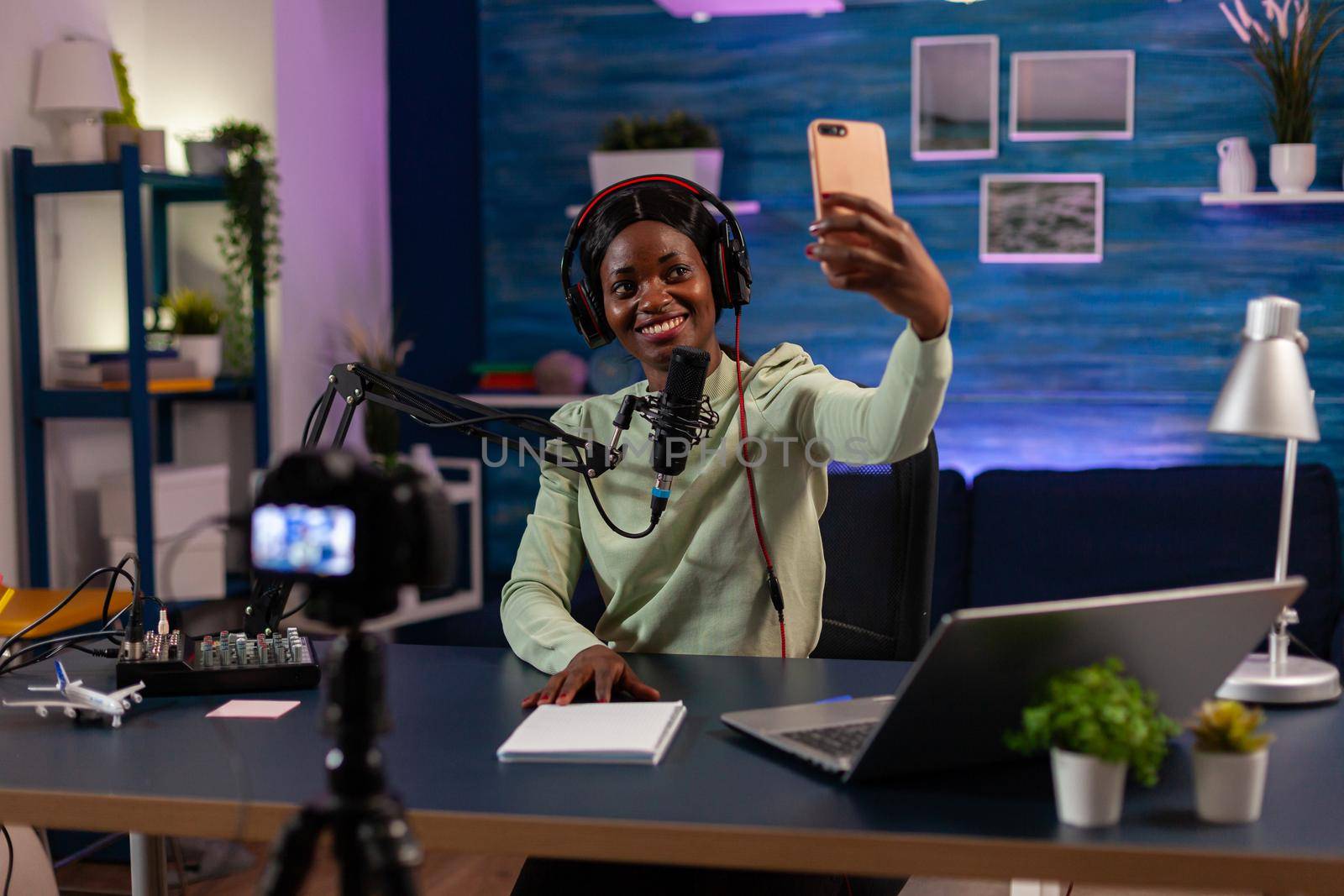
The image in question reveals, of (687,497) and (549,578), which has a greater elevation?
(687,497)

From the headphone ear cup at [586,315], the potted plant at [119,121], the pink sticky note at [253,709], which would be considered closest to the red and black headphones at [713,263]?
the headphone ear cup at [586,315]

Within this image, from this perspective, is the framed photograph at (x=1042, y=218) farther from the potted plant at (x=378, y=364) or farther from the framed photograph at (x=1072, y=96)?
the potted plant at (x=378, y=364)

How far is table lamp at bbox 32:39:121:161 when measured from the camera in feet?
10.2

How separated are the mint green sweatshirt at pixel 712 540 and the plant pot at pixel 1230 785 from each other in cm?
69

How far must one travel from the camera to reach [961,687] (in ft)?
3.26

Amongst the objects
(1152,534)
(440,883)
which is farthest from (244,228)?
(1152,534)

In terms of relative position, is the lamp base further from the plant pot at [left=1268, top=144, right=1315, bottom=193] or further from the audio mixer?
the plant pot at [left=1268, top=144, right=1315, bottom=193]

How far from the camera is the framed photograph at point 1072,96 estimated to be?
3674 mm

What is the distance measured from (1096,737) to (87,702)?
951 mm

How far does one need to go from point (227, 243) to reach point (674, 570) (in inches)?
96.3

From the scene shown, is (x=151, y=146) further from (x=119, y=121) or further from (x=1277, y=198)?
(x=1277, y=198)

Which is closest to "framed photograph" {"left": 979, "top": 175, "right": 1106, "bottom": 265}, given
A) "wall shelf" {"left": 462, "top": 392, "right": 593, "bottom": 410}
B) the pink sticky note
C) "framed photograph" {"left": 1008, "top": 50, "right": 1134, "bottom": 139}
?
"framed photograph" {"left": 1008, "top": 50, "right": 1134, "bottom": 139}

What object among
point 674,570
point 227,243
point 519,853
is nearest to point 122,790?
point 519,853

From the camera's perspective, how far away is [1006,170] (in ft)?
12.4
